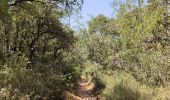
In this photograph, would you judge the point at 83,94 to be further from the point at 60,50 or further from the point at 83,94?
the point at 60,50

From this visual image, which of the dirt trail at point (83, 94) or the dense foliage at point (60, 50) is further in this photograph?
the dirt trail at point (83, 94)

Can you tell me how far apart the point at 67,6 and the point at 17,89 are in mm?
6675

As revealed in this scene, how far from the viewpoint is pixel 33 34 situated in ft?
77.0

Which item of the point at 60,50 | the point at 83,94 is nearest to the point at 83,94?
the point at 83,94

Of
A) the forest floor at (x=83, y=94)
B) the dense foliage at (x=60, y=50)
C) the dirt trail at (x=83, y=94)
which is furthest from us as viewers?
the dirt trail at (x=83, y=94)

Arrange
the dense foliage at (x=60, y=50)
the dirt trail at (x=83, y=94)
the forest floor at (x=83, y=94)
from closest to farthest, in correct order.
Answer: the dense foliage at (x=60, y=50) < the forest floor at (x=83, y=94) < the dirt trail at (x=83, y=94)

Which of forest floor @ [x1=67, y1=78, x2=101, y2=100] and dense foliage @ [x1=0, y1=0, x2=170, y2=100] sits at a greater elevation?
dense foliage @ [x1=0, y1=0, x2=170, y2=100]

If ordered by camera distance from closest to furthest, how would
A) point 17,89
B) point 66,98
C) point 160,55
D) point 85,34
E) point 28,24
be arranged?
1. point 17,89
2. point 160,55
3. point 66,98
4. point 28,24
5. point 85,34

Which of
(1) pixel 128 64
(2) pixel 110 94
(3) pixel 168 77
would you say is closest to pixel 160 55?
(3) pixel 168 77

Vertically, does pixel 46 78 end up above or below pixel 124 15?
below

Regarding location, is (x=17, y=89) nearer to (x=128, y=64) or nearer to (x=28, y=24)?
(x=28, y=24)

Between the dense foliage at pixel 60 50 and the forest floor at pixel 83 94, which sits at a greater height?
the dense foliage at pixel 60 50

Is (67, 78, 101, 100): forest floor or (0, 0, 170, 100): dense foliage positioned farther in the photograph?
(67, 78, 101, 100): forest floor

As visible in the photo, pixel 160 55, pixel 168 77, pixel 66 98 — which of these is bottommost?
pixel 66 98
